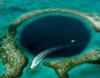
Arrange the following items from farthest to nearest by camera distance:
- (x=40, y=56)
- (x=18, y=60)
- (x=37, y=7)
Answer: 1. (x=37, y=7)
2. (x=40, y=56)
3. (x=18, y=60)

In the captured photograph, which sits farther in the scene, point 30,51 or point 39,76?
point 30,51

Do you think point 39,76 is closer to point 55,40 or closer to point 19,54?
point 19,54

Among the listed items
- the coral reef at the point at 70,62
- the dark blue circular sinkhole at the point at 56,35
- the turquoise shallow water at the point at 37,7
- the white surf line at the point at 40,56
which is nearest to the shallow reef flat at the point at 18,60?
the coral reef at the point at 70,62

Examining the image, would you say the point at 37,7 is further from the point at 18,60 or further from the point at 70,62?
the point at 70,62

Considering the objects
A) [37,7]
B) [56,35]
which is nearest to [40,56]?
[56,35]

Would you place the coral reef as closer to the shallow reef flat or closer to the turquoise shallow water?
the shallow reef flat

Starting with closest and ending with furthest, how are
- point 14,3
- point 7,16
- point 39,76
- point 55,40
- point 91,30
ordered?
1. point 39,76
2. point 55,40
3. point 91,30
4. point 7,16
5. point 14,3

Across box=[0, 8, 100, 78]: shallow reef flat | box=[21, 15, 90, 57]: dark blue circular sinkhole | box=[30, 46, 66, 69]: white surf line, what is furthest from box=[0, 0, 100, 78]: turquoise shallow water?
box=[21, 15, 90, 57]: dark blue circular sinkhole

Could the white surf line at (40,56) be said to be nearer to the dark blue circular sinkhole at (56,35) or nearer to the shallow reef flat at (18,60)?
the dark blue circular sinkhole at (56,35)

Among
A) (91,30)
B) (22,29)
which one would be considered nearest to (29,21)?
(22,29)
